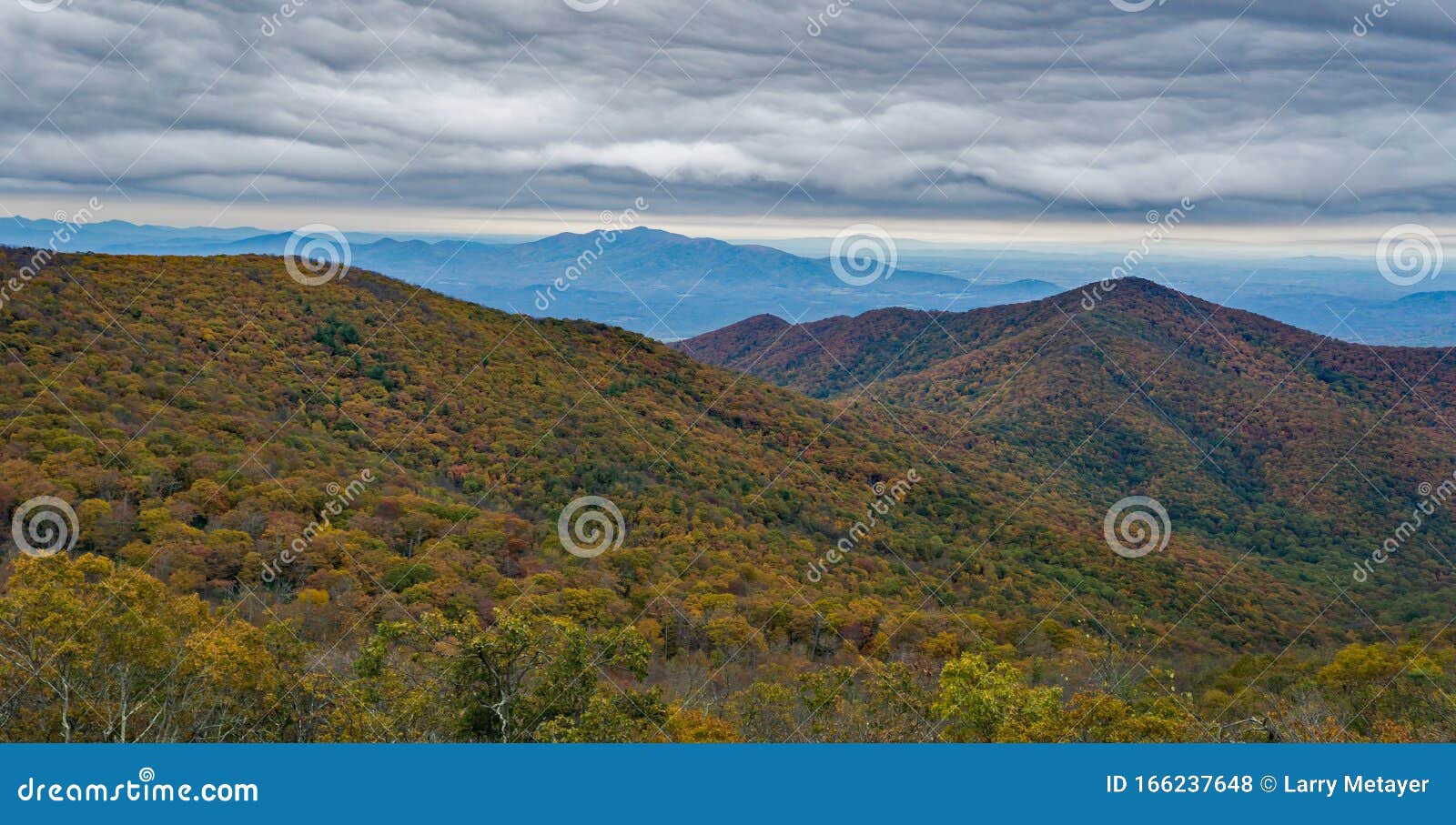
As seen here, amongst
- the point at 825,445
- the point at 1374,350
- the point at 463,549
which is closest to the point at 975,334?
the point at 1374,350

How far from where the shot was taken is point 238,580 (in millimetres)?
24109

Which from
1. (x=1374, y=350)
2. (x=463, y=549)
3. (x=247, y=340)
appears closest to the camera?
(x=463, y=549)

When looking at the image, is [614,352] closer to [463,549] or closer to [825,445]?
[825,445]

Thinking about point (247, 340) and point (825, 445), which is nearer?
point (247, 340)

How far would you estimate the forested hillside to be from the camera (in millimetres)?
12469

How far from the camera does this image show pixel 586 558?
3209 cm

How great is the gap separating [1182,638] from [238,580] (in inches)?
1613

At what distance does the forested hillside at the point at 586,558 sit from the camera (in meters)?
12.5

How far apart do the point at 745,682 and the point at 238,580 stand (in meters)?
14.6

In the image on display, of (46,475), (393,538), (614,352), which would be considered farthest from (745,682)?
(614,352)

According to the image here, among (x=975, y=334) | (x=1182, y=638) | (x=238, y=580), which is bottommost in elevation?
(x=1182, y=638)

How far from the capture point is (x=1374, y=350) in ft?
422

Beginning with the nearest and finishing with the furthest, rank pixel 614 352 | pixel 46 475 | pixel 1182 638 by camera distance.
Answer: pixel 46 475
pixel 1182 638
pixel 614 352

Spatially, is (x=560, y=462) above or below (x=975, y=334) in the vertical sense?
below
